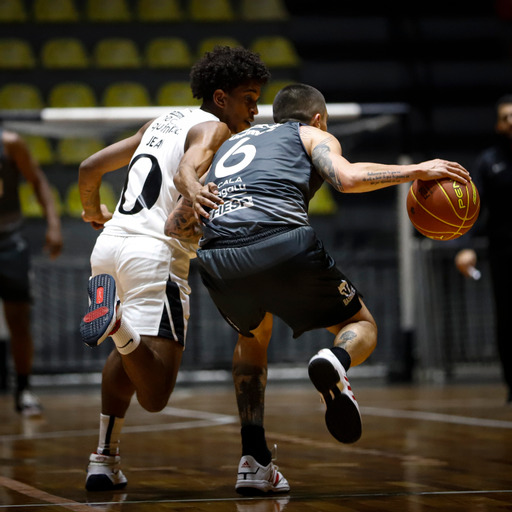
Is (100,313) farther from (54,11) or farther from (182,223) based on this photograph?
(54,11)

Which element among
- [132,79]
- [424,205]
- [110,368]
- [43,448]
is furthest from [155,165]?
[132,79]

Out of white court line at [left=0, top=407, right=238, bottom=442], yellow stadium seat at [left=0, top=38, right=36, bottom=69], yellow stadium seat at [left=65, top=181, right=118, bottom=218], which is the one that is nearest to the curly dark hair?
white court line at [left=0, top=407, right=238, bottom=442]

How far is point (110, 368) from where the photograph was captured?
132 inches

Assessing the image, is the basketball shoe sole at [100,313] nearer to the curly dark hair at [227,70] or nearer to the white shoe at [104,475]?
the white shoe at [104,475]

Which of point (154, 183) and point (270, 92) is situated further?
point (270, 92)

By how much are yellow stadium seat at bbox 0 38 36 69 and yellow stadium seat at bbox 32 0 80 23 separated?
0.54 meters

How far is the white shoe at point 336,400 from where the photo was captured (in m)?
2.69

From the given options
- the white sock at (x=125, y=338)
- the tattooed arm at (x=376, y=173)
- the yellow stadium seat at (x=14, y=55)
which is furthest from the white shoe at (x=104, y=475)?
the yellow stadium seat at (x=14, y=55)

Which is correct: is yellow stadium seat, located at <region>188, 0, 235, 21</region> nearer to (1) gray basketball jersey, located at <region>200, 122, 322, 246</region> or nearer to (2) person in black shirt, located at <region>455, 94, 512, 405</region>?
(2) person in black shirt, located at <region>455, 94, 512, 405</region>

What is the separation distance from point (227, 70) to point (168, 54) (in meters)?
8.31

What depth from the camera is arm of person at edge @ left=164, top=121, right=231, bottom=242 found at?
10.1ft

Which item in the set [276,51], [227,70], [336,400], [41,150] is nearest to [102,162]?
[227,70]

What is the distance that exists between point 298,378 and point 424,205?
6190 mm

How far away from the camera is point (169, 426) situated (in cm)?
548
